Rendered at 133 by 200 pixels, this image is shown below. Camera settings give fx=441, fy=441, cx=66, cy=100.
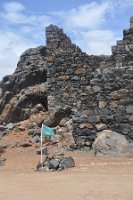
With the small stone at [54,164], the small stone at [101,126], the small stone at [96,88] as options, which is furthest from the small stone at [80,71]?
the small stone at [54,164]

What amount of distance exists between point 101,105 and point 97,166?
106 inches

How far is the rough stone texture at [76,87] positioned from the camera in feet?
43.2

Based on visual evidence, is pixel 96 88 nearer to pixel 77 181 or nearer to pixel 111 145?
pixel 111 145

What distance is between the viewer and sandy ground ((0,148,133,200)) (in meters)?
7.67

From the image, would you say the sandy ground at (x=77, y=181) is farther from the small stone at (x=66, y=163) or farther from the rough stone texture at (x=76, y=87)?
the rough stone texture at (x=76, y=87)

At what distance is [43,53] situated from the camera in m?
24.3

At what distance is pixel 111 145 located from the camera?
12.3 m

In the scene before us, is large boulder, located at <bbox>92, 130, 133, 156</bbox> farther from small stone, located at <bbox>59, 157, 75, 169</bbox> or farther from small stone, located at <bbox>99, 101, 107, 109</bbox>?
small stone, located at <bbox>59, 157, 75, 169</bbox>

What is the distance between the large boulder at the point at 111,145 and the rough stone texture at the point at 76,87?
0.39 meters

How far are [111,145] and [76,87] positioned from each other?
6594 mm

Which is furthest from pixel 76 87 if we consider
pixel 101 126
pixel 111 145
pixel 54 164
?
pixel 54 164

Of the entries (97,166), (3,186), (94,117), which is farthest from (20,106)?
(3,186)

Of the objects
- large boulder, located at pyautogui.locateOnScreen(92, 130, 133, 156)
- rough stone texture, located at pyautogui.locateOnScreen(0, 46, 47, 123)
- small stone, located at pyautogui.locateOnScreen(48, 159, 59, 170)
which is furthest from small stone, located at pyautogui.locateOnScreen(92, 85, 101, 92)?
rough stone texture, located at pyautogui.locateOnScreen(0, 46, 47, 123)

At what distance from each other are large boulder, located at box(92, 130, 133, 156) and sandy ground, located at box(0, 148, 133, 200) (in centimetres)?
33
